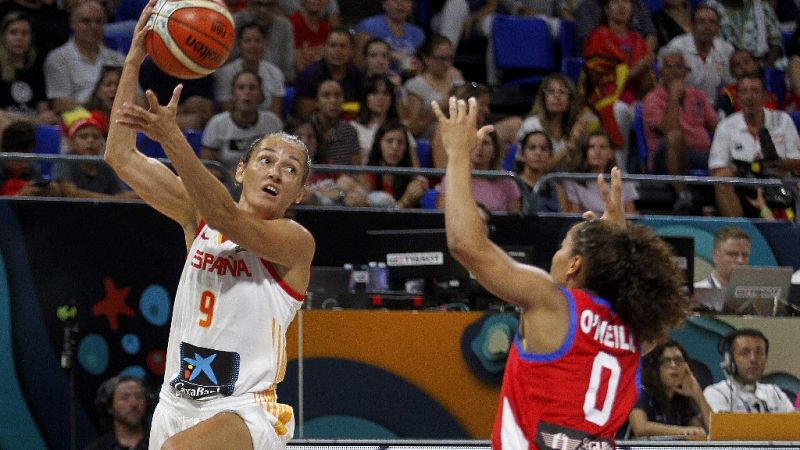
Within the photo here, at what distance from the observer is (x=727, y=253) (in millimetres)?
8469

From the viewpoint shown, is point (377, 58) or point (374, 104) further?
point (377, 58)

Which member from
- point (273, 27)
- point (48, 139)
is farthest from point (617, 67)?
point (48, 139)

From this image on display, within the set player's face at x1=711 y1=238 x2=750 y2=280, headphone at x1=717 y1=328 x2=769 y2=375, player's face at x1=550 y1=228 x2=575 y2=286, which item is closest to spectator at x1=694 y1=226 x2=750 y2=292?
player's face at x1=711 y1=238 x2=750 y2=280

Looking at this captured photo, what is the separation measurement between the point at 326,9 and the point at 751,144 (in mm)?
4068

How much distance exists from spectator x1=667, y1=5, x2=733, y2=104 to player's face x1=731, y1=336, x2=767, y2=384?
466cm

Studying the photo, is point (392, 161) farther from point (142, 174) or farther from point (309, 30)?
point (142, 174)

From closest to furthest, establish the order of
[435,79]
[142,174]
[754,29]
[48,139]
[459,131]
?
[459,131] < [142,174] < [48,139] < [435,79] < [754,29]

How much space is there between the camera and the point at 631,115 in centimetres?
1126

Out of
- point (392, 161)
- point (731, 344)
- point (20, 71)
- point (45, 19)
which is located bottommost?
point (731, 344)

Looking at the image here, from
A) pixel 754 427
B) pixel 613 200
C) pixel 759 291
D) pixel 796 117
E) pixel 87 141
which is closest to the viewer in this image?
pixel 613 200

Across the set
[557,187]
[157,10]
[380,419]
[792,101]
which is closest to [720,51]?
[792,101]

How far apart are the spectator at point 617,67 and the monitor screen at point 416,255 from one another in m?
3.99

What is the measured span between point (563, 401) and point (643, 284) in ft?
1.47

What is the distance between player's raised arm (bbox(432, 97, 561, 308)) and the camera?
12.3ft
